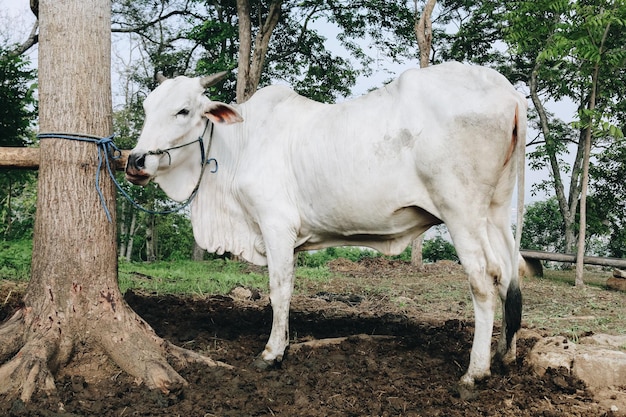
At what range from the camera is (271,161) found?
14.7 feet

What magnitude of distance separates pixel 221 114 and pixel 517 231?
2.26m

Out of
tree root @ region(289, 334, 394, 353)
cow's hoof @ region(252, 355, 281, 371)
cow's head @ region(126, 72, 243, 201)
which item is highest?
cow's head @ region(126, 72, 243, 201)

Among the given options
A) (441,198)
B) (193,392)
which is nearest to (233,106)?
(441,198)

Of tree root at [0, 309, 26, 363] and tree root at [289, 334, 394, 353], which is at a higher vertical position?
Answer: tree root at [0, 309, 26, 363]

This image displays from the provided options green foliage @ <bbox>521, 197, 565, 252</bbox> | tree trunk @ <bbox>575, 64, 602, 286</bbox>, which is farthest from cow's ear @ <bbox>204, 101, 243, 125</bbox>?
green foliage @ <bbox>521, 197, 565, 252</bbox>

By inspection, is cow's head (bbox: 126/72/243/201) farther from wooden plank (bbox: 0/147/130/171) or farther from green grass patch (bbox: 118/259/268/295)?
green grass patch (bbox: 118/259/268/295)

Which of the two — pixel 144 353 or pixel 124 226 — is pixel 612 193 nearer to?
pixel 124 226

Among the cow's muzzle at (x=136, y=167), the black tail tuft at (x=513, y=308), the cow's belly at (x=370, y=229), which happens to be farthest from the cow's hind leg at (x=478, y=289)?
the cow's muzzle at (x=136, y=167)

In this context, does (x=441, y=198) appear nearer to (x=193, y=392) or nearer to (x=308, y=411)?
(x=308, y=411)

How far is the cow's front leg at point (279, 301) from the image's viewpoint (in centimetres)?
435

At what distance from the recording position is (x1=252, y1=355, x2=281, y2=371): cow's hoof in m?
4.26

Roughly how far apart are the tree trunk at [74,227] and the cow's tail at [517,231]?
7.22 feet

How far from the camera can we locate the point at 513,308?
3992mm

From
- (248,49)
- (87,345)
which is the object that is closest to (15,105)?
(87,345)
